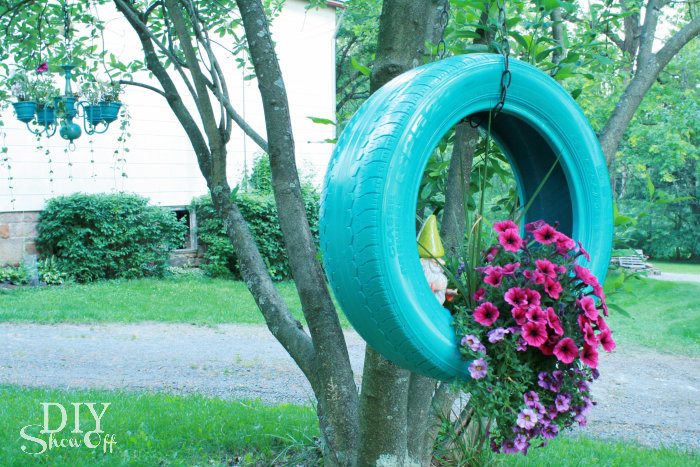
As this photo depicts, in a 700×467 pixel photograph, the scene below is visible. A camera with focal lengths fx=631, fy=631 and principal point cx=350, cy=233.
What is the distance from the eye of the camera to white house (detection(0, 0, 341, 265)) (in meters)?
9.45

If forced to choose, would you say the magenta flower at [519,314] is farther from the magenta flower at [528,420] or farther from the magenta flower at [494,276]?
A: the magenta flower at [528,420]

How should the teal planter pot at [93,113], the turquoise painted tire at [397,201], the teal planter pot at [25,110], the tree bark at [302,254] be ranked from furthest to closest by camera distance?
the teal planter pot at [93,113], the teal planter pot at [25,110], the tree bark at [302,254], the turquoise painted tire at [397,201]

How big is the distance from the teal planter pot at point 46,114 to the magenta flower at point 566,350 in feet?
21.3

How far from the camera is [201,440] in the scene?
3551 millimetres

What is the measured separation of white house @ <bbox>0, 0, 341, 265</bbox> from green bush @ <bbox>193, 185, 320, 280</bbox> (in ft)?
1.93

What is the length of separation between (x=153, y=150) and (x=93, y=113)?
382 cm

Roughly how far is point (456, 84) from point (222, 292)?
27.5 ft

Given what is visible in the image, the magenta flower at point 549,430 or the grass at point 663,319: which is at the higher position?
the magenta flower at point 549,430

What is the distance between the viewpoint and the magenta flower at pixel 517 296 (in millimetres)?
1614

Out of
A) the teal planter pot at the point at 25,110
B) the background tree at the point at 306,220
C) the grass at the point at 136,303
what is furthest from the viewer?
the grass at the point at 136,303

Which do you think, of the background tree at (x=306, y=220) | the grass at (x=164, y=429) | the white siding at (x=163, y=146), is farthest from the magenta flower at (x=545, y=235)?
the white siding at (x=163, y=146)

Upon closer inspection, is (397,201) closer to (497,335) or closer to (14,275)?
(497,335)

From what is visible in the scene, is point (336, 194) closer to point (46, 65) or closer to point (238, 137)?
point (46, 65)

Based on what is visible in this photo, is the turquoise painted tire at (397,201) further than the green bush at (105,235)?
No
